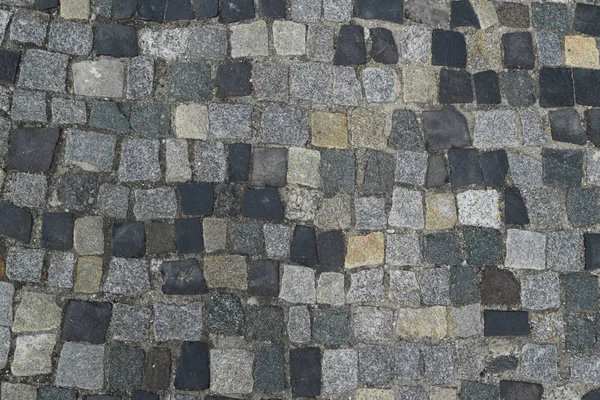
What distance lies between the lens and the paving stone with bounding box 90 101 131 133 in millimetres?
3781

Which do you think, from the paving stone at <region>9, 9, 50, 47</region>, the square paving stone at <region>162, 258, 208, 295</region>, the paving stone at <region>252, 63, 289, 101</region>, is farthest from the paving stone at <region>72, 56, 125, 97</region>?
the square paving stone at <region>162, 258, 208, 295</region>

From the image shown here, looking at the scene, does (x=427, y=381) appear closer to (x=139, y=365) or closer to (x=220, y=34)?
(x=139, y=365)

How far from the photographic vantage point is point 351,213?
386 cm

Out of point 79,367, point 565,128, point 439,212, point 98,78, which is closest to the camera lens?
point 79,367

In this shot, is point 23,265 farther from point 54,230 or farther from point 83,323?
point 83,323

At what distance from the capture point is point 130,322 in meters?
3.73

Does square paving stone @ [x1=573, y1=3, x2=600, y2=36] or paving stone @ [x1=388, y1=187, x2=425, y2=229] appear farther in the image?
square paving stone @ [x1=573, y1=3, x2=600, y2=36]

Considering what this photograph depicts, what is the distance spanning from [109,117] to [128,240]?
0.72 m

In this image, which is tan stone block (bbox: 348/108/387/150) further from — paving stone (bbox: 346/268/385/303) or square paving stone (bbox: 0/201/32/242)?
square paving stone (bbox: 0/201/32/242)

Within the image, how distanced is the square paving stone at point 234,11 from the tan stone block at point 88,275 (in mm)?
1596

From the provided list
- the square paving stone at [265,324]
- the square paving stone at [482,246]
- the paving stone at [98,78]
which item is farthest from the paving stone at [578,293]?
the paving stone at [98,78]

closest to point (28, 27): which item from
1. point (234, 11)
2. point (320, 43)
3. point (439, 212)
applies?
point (234, 11)

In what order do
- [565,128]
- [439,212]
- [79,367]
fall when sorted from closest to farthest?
[79,367], [439,212], [565,128]

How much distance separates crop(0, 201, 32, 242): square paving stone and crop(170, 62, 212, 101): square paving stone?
110 centimetres
